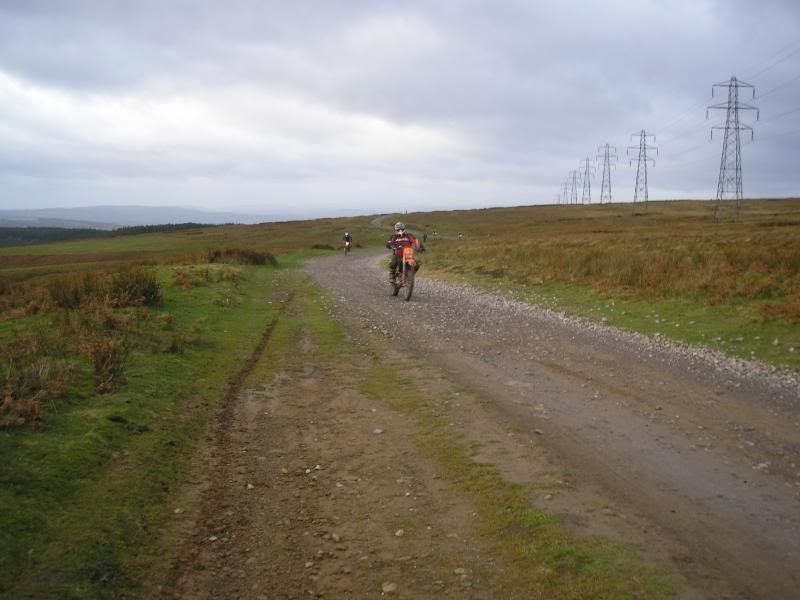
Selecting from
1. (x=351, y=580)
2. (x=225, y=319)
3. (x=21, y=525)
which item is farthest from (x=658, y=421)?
(x=225, y=319)

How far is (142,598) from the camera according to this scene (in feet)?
12.5

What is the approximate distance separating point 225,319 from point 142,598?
11469mm

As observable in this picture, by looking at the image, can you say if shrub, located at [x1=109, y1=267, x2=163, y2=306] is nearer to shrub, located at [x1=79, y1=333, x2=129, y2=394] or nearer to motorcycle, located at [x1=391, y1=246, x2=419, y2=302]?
shrub, located at [x1=79, y1=333, x2=129, y2=394]

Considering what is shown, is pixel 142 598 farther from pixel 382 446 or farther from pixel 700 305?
Result: pixel 700 305

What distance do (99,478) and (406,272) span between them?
48.9ft

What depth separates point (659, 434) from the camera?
667 centimetres

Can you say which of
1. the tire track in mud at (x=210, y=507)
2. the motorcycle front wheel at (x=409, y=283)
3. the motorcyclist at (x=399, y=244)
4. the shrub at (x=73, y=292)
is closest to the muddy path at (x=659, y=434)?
the tire track in mud at (x=210, y=507)

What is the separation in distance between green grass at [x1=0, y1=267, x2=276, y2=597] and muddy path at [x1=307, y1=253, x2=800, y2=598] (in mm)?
3318

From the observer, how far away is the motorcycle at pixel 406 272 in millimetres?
19531

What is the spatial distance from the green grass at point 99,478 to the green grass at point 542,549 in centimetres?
247

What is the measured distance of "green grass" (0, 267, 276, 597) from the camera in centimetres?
399

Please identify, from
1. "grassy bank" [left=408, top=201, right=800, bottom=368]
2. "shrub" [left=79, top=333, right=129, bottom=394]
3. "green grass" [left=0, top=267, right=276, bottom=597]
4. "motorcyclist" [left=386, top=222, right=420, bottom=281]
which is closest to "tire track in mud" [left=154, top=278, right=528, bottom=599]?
"green grass" [left=0, top=267, right=276, bottom=597]

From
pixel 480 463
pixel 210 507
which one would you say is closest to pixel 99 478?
pixel 210 507

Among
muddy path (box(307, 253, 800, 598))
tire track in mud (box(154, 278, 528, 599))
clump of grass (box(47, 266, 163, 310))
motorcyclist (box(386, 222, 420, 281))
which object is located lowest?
tire track in mud (box(154, 278, 528, 599))
